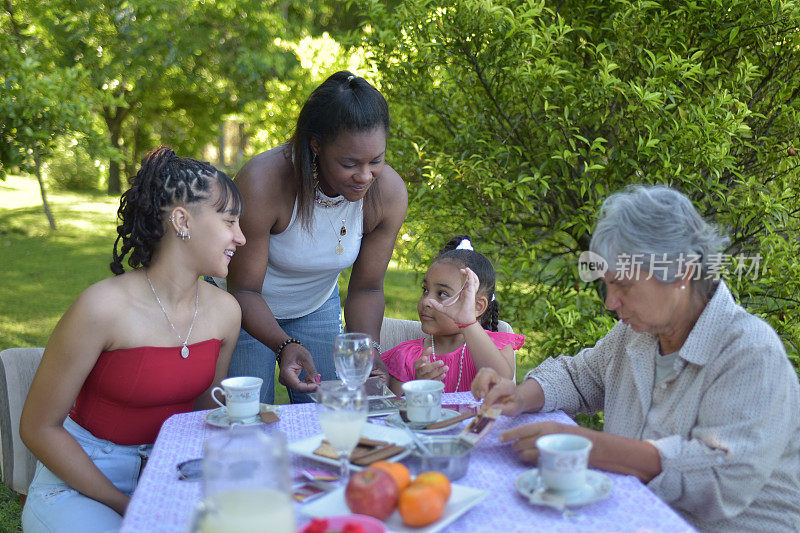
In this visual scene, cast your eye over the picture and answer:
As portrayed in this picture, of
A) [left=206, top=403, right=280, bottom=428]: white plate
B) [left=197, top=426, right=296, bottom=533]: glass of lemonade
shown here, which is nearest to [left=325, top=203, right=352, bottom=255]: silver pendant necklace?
[left=206, top=403, right=280, bottom=428]: white plate

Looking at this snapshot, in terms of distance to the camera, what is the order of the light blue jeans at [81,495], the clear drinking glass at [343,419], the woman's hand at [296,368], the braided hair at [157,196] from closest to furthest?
the clear drinking glass at [343,419] → the light blue jeans at [81,495] → the braided hair at [157,196] → the woman's hand at [296,368]

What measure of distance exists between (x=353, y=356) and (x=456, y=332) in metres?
0.99

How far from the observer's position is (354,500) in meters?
1.52

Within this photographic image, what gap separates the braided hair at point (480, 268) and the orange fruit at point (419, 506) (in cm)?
165

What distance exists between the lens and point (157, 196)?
2.44 metres

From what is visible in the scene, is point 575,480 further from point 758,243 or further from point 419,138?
point 419,138

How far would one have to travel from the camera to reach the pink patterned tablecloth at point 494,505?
5.00 ft

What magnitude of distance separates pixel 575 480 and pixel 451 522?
0.30 metres

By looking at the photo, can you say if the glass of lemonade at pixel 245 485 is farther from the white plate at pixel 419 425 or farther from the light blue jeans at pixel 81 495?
the light blue jeans at pixel 81 495

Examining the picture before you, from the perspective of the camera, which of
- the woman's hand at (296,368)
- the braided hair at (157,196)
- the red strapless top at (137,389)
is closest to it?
the red strapless top at (137,389)

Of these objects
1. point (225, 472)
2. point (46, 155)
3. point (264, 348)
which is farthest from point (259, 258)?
point (46, 155)

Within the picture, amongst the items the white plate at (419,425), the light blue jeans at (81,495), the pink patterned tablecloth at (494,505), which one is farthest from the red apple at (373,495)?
the light blue jeans at (81,495)

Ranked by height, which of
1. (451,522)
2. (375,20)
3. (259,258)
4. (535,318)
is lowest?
(535,318)

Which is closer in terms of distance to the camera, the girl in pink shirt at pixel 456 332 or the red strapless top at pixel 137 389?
the red strapless top at pixel 137 389
